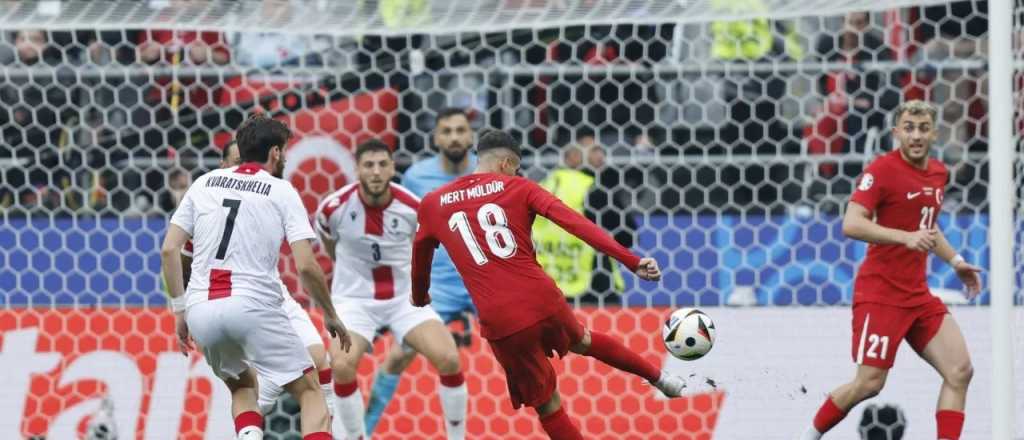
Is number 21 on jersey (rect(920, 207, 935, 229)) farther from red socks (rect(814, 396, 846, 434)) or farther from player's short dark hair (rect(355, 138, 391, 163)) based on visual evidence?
player's short dark hair (rect(355, 138, 391, 163))

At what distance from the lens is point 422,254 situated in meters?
6.52

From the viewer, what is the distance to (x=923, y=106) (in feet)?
22.6

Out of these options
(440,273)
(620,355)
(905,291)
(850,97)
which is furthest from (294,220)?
(850,97)

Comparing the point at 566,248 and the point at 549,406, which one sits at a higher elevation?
the point at 566,248

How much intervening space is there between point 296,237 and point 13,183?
3345 millimetres

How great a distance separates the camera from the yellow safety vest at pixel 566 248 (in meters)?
8.80

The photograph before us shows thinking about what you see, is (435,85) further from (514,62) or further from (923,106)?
(923,106)

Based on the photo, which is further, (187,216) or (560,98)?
(560,98)

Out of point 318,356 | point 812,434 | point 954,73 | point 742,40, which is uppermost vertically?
point 742,40

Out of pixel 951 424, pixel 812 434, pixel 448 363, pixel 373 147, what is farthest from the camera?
pixel 373 147

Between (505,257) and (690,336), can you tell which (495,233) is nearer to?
(505,257)

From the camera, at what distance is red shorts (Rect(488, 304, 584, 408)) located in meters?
6.35

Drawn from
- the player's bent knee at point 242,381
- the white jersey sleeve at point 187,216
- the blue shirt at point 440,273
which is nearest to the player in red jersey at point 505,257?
the player's bent knee at point 242,381

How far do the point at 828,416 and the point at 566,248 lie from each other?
8.01 feet
